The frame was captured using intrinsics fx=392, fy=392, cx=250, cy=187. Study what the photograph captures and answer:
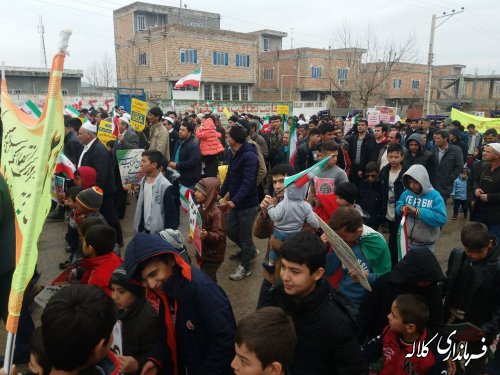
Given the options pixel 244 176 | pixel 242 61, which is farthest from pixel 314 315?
pixel 242 61

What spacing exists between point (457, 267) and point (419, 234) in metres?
0.99

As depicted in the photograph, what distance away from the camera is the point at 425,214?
3.82m

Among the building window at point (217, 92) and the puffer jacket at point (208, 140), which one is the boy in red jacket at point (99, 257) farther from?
the building window at point (217, 92)

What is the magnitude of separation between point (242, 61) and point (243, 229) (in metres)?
39.5

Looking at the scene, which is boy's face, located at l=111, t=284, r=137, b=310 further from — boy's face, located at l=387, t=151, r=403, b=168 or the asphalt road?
boy's face, located at l=387, t=151, r=403, b=168

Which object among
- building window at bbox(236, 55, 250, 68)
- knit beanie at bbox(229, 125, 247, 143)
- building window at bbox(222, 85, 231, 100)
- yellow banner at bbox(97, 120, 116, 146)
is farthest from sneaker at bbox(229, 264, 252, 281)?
building window at bbox(236, 55, 250, 68)

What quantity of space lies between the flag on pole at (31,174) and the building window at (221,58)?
132 feet

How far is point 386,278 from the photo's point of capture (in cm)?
263

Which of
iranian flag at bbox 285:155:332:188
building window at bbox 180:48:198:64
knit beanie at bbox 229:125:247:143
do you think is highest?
building window at bbox 180:48:198:64

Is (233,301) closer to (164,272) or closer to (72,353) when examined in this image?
(164,272)

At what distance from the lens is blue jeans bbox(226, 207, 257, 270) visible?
504 centimetres

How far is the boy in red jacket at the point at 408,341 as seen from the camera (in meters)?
2.34

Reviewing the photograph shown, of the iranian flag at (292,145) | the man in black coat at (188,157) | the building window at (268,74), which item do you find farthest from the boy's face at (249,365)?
the building window at (268,74)

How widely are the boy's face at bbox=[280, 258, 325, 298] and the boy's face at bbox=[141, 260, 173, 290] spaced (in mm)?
643
